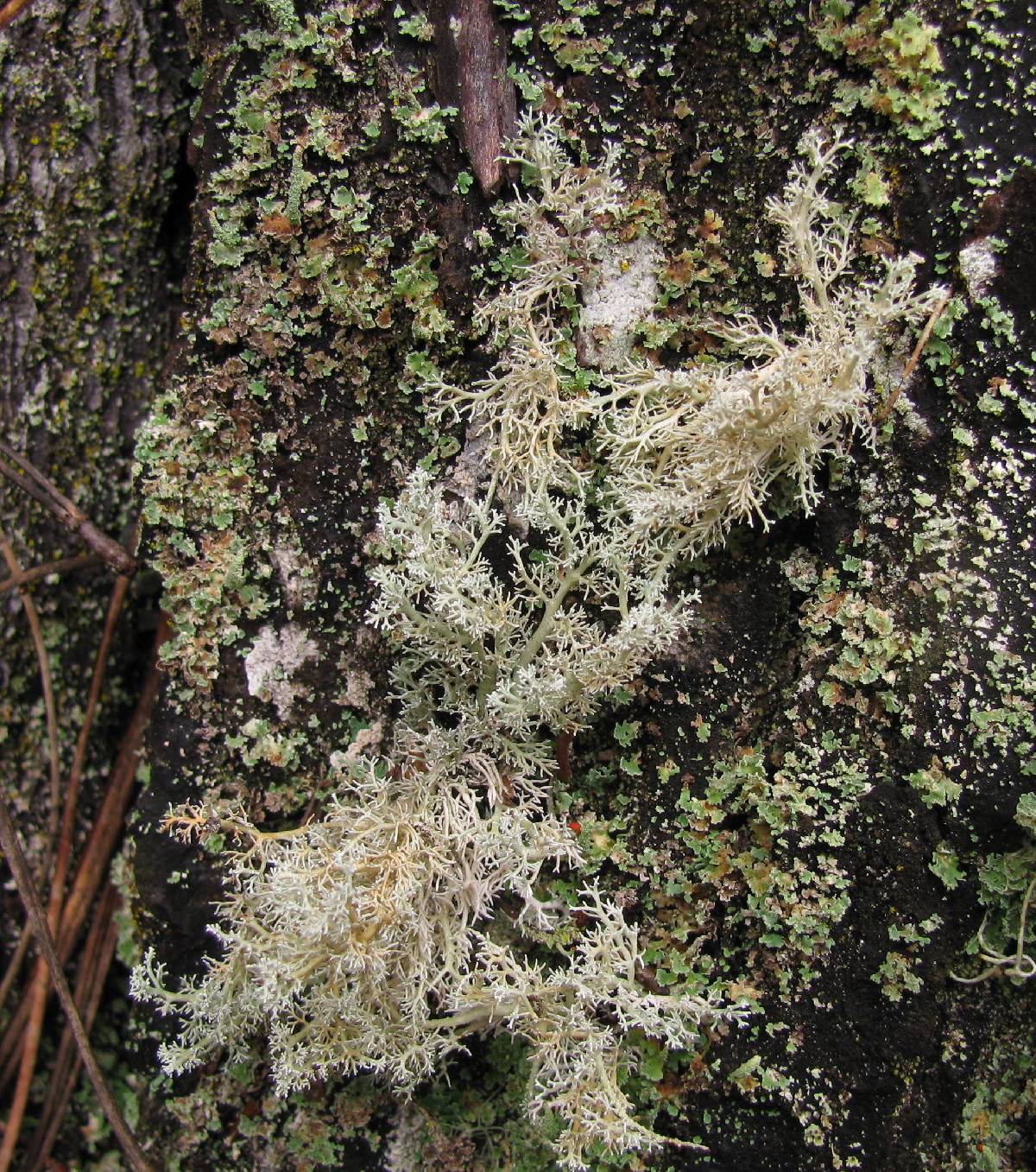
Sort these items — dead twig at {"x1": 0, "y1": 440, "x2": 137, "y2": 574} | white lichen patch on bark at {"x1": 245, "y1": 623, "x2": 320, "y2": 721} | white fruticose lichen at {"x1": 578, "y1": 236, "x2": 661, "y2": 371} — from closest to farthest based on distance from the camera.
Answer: white fruticose lichen at {"x1": 578, "y1": 236, "x2": 661, "y2": 371} < white lichen patch on bark at {"x1": 245, "y1": 623, "x2": 320, "y2": 721} < dead twig at {"x1": 0, "y1": 440, "x2": 137, "y2": 574}

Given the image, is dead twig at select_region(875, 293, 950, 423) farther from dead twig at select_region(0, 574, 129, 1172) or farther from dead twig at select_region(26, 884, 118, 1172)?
dead twig at select_region(26, 884, 118, 1172)

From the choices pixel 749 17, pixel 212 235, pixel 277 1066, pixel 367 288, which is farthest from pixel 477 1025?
pixel 749 17

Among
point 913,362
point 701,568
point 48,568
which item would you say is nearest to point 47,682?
point 48,568

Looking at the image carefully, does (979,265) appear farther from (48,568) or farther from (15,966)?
(15,966)

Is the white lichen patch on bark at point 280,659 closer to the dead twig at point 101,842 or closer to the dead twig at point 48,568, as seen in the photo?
the dead twig at point 101,842

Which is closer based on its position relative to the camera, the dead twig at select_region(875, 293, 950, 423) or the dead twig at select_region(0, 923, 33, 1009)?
the dead twig at select_region(875, 293, 950, 423)

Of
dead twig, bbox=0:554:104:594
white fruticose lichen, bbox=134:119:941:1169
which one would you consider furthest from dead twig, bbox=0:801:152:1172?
dead twig, bbox=0:554:104:594
